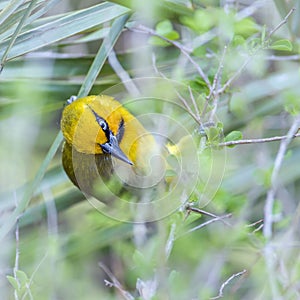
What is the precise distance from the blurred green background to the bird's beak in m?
0.10

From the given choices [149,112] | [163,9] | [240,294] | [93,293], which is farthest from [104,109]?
[240,294]

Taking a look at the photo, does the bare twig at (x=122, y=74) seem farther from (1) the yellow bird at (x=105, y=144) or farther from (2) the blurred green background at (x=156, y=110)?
(1) the yellow bird at (x=105, y=144)

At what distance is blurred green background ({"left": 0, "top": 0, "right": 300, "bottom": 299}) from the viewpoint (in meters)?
1.29

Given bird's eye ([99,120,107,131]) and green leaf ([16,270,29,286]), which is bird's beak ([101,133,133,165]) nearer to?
bird's eye ([99,120,107,131])

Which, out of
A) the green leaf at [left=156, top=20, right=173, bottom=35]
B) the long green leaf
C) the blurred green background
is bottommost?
the blurred green background

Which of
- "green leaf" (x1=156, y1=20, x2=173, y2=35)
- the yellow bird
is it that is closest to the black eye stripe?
the yellow bird

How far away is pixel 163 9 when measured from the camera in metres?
1.52

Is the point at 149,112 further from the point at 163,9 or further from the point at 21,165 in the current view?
the point at 21,165

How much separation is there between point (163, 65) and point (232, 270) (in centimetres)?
54

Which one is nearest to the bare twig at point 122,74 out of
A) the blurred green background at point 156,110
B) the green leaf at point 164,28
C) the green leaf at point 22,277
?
the blurred green background at point 156,110

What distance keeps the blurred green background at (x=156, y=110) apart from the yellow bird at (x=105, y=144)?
0.05 meters

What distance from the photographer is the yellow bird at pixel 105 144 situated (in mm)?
1411

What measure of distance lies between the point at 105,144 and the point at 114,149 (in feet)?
0.09

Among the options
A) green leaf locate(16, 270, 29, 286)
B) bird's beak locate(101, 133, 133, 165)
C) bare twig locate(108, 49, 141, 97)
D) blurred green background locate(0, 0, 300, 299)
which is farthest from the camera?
bare twig locate(108, 49, 141, 97)
